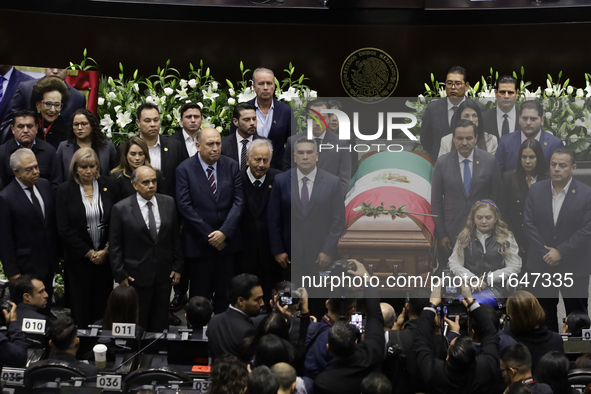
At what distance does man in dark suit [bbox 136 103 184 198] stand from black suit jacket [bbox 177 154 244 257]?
1.03 ft

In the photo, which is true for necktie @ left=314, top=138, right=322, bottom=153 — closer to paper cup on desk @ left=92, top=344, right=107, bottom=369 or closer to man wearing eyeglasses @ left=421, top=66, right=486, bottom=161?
man wearing eyeglasses @ left=421, top=66, right=486, bottom=161

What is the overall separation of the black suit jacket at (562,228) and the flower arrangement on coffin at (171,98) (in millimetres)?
2455

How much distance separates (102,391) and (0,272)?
2.66 m

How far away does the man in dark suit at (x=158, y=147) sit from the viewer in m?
5.97

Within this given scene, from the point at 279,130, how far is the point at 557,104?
7.27 ft

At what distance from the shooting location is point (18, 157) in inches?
217

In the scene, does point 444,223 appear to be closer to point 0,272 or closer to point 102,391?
point 102,391

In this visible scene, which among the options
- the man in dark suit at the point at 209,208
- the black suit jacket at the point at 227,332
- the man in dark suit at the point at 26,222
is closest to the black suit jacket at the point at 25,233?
the man in dark suit at the point at 26,222

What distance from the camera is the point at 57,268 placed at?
578 centimetres

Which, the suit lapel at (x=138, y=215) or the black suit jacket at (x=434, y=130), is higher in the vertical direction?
the black suit jacket at (x=434, y=130)

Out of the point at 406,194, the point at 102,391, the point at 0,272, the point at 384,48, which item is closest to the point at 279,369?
the point at 102,391

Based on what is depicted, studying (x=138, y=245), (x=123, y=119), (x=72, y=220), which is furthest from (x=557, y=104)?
(x=72, y=220)

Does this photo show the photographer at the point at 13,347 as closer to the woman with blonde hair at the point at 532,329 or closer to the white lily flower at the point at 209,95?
the woman with blonde hair at the point at 532,329

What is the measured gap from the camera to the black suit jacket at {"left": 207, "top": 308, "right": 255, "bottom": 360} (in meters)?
4.27
